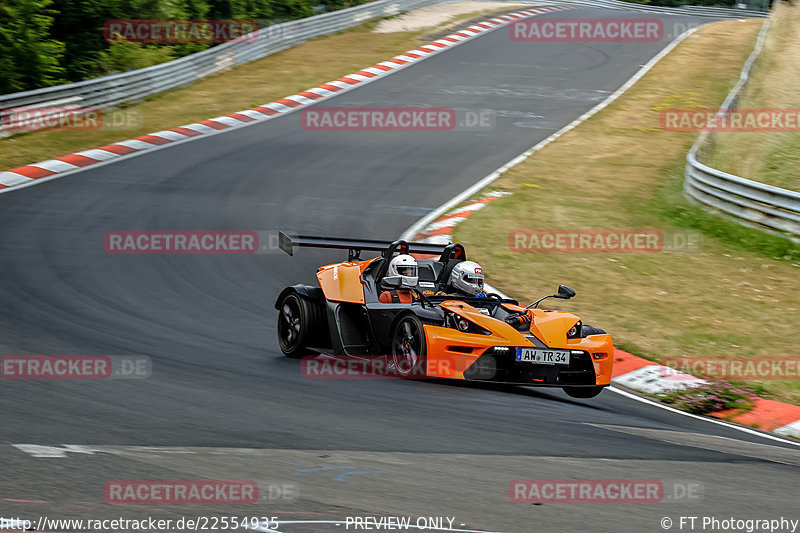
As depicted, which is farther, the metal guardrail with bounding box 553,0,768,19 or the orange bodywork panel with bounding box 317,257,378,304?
the metal guardrail with bounding box 553,0,768,19

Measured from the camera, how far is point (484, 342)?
29.3 feet

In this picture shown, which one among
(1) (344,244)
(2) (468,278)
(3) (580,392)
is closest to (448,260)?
(2) (468,278)

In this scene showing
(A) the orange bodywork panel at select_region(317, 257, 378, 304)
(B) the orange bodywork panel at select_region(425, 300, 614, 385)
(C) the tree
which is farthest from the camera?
(C) the tree

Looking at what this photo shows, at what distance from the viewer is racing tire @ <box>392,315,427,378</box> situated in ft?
29.8

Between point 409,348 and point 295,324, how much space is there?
172 centimetres

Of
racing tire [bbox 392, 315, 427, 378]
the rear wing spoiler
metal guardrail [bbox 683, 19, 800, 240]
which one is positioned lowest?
metal guardrail [bbox 683, 19, 800, 240]

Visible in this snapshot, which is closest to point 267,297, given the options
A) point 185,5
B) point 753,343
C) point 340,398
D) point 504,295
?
point 504,295

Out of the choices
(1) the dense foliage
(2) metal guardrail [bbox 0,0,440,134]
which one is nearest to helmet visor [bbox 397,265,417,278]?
(2) metal guardrail [bbox 0,0,440,134]

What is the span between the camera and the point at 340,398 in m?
8.64

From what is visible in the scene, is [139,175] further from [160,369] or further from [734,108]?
[734,108]

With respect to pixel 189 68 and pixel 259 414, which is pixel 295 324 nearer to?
pixel 259 414

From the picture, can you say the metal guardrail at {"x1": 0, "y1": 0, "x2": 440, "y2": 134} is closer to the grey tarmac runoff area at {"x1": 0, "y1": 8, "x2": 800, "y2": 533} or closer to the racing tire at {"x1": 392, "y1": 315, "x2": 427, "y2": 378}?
the grey tarmac runoff area at {"x1": 0, "y1": 8, "x2": 800, "y2": 533}

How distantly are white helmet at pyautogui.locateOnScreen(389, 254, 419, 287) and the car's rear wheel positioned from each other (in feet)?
3.48

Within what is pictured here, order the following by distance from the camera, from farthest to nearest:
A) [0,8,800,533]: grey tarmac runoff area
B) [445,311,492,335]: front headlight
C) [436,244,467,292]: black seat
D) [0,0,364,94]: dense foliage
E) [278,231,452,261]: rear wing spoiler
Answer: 1. [0,0,364,94]: dense foliage
2. [436,244,467,292]: black seat
3. [278,231,452,261]: rear wing spoiler
4. [445,311,492,335]: front headlight
5. [0,8,800,533]: grey tarmac runoff area
